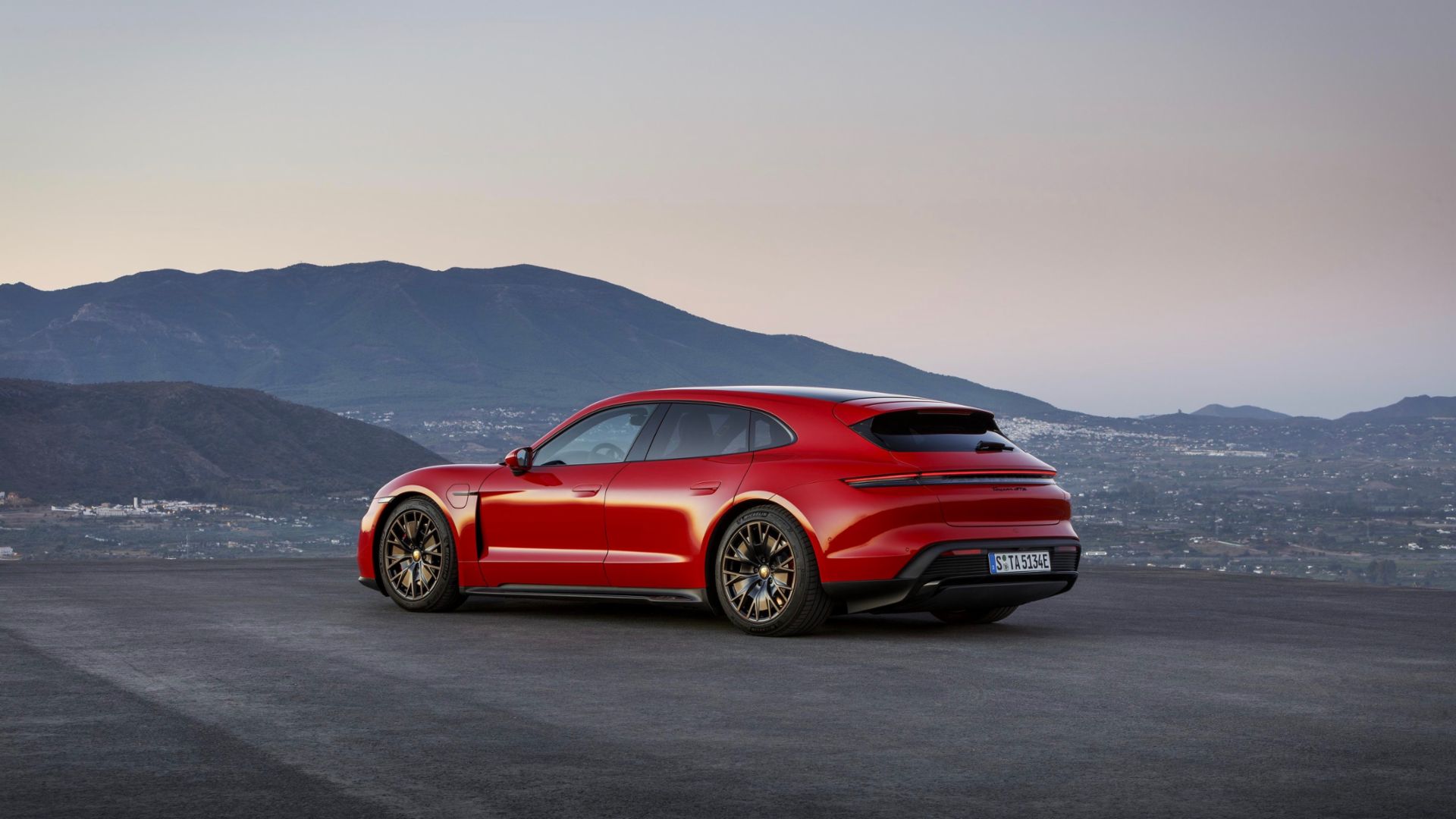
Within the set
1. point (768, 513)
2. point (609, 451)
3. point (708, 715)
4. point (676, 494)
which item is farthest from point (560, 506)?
point (708, 715)

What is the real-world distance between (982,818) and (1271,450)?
198 meters

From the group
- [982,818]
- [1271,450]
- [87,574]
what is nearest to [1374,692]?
[982,818]

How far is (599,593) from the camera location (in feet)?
34.2

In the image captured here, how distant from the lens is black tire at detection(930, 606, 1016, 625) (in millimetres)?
10844

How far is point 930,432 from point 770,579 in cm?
131

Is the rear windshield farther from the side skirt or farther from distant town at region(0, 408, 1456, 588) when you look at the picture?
distant town at region(0, 408, 1456, 588)

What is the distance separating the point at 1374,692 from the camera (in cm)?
752

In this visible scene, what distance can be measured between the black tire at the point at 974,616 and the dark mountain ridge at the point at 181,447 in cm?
11616

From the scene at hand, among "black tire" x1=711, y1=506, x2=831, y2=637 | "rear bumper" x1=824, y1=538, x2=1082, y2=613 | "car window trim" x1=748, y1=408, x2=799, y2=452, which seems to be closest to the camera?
"rear bumper" x1=824, y1=538, x2=1082, y2=613

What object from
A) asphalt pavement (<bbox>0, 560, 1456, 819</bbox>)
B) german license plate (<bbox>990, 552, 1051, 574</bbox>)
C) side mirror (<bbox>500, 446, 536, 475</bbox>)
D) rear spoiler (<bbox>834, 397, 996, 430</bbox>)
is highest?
rear spoiler (<bbox>834, 397, 996, 430</bbox>)

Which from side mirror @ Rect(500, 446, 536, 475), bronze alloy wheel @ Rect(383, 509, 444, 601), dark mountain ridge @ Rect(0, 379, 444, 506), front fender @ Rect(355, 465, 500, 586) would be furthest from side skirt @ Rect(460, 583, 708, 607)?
dark mountain ridge @ Rect(0, 379, 444, 506)

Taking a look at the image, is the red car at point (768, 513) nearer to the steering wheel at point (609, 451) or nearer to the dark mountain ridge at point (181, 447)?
the steering wheel at point (609, 451)

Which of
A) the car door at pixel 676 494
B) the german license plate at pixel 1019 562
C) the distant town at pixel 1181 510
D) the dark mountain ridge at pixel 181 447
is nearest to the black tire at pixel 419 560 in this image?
the car door at pixel 676 494

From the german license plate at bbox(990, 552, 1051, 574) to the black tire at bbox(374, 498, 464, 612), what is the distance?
3.74 meters
